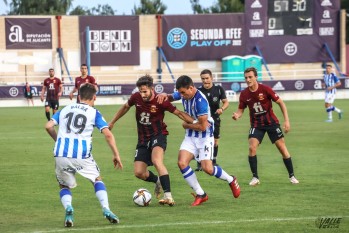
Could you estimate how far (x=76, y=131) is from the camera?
10.5m

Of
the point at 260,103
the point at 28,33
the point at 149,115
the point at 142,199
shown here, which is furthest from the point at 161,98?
the point at 28,33

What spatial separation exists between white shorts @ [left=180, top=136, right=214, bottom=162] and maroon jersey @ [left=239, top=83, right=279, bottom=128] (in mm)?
2314

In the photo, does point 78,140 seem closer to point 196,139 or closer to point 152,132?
point 152,132

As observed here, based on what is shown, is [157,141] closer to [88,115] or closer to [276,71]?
[88,115]

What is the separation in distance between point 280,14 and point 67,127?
52.8 metres

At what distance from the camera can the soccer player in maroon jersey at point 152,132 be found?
487 inches

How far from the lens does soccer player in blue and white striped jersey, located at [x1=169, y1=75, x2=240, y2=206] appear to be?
12500mm

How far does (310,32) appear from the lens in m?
63.4

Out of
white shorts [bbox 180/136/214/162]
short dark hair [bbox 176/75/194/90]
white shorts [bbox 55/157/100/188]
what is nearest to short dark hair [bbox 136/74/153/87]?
short dark hair [bbox 176/75/194/90]

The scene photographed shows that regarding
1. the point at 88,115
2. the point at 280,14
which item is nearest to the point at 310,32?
the point at 280,14

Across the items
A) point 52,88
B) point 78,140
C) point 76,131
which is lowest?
Answer: point 52,88

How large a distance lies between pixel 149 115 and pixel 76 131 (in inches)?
89.9

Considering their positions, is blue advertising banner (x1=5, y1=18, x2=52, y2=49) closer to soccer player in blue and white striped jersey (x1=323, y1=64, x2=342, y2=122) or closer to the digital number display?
the digital number display

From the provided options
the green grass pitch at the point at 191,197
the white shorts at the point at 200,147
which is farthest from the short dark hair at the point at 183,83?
the green grass pitch at the point at 191,197
